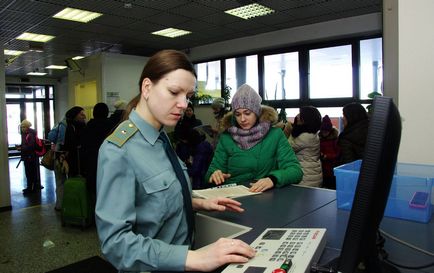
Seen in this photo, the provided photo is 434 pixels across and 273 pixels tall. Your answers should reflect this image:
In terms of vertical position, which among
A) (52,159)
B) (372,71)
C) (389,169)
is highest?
(372,71)

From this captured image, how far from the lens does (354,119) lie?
126 inches

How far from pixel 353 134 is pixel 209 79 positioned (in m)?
4.75

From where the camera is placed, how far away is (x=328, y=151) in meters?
3.51

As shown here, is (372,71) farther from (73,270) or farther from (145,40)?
(73,270)

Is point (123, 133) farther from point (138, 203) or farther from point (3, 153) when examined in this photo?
→ point (3, 153)

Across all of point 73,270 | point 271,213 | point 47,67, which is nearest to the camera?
point 271,213

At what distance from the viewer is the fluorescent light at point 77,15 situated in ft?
15.7

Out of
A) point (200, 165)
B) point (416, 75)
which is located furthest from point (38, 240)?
point (416, 75)

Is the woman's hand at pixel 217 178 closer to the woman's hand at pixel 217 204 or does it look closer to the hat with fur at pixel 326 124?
the woman's hand at pixel 217 204


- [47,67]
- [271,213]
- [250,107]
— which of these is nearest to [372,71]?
[250,107]

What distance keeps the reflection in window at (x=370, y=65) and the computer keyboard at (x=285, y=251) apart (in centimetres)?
481

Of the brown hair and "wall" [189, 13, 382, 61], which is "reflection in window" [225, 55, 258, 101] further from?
the brown hair

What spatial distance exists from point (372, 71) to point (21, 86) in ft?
37.4

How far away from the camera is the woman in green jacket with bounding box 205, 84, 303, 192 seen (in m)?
1.96
